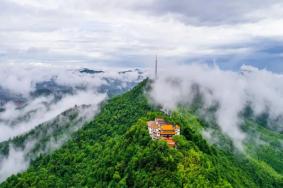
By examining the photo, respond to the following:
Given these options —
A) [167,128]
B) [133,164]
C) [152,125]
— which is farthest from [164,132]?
[133,164]

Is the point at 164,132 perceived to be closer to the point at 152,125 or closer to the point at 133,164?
the point at 152,125

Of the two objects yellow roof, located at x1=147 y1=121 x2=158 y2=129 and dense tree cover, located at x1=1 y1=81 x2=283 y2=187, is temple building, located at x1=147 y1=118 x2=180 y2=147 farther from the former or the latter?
dense tree cover, located at x1=1 y1=81 x2=283 y2=187

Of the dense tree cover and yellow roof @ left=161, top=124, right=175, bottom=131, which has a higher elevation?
yellow roof @ left=161, top=124, right=175, bottom=131

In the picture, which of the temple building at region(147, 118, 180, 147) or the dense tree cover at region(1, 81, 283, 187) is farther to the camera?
the temple building at region(147, 118, 180, 147)

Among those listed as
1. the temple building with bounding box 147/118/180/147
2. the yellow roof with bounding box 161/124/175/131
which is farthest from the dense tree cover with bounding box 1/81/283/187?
the yellow roof with bounding box 161/124/175/131

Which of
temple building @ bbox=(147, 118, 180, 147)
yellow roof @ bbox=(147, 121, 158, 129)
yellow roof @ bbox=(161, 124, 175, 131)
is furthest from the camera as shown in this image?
yellow roof @ bbox=(147, 121, 158, 129)

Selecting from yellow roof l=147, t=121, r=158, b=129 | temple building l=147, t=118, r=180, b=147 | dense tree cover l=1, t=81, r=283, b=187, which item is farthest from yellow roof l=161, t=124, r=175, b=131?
dense tree cover l=1, t=81, r=283, b=187

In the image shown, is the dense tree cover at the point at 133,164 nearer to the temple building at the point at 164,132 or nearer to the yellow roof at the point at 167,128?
the temple building at the point at 164,132

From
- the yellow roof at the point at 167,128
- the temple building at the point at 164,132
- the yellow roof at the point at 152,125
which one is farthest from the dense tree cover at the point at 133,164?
the yellow roof at the point at 167,128

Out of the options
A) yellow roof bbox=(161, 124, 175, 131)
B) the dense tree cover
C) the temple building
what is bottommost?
the dense tree cover

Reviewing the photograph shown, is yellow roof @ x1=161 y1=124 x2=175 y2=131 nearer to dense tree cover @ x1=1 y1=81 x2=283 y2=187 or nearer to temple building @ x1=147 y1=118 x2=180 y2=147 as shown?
temple building @ x1=147 y1=118 x2=180 y2=147

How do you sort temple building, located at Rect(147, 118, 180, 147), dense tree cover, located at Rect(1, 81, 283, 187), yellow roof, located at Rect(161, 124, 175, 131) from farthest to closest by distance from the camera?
yellow roof, located at Rect(161, 124, 175, 131)
temple building, located at Rect(147, 118, 180, 147)
dense tree cover, located at Rect(1, 81, 283, 187)
